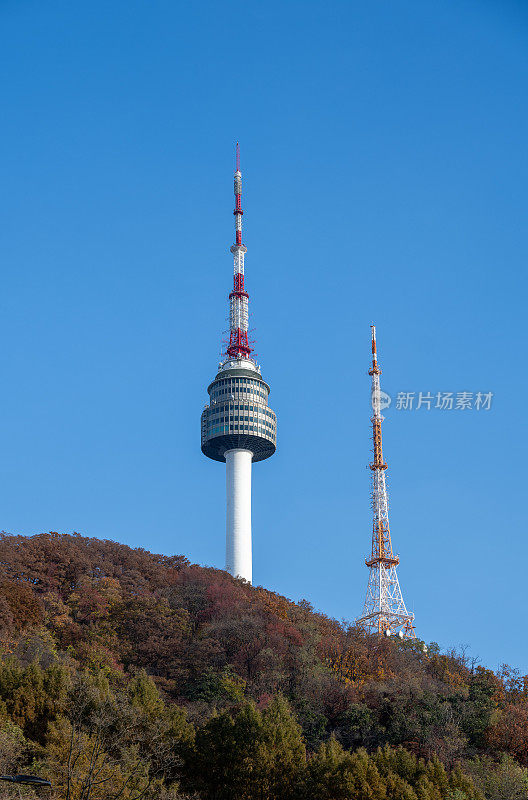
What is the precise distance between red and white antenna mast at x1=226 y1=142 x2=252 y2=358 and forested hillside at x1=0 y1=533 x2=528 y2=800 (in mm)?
42123

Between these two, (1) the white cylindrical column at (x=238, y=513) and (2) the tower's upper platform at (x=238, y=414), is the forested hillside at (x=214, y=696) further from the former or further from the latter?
(2) the tower's upper platform at (x=238, y=414)

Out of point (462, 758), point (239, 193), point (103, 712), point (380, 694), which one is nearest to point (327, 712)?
point (380, 694)

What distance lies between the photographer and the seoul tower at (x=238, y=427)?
10850 centimetres

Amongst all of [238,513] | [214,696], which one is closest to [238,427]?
[238,513]

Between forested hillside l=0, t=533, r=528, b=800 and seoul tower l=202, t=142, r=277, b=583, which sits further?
seoul tower l=202, t=142, r=277, b=583

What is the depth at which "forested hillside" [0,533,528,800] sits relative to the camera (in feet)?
129

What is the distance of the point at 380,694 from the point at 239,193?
82346 mm

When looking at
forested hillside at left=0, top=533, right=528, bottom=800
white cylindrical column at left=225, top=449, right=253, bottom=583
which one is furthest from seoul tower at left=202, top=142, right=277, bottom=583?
forested hillside at left=0, top=533, right=528, bottom=800

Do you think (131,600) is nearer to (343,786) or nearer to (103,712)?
(103,712)

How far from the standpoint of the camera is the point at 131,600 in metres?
65.8

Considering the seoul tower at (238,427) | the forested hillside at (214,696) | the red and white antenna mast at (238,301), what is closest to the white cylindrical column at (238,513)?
the seoul tower at (238,427)

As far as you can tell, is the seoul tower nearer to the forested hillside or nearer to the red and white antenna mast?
the red and white antenna mast

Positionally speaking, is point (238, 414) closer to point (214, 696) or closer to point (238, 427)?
point (238, 427)

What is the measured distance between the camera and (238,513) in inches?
4309
